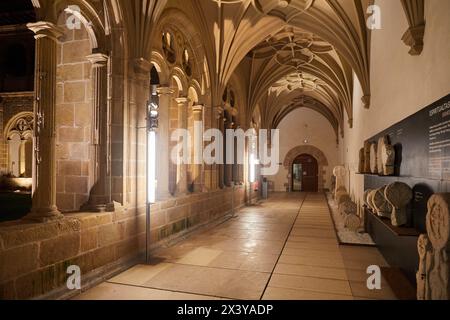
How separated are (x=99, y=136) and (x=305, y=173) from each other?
14724mm

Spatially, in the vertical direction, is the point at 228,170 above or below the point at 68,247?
above

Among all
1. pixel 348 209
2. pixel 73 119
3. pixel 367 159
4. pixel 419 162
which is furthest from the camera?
pixel 348 209

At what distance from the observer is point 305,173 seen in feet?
55.4

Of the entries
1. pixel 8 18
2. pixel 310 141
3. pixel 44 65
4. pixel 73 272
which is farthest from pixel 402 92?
pixel 310 141

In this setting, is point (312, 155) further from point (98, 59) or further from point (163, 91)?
point (98, 59)

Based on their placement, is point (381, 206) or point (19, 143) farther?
point (19, 143)

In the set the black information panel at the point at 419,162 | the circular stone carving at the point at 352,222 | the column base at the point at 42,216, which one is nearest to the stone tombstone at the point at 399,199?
the black information panel at the point at 419,162

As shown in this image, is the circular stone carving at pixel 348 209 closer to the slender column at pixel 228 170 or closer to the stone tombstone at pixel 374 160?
the stone tombstone at pixel 374 160

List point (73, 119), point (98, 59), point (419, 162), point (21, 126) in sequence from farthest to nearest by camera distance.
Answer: point (21, 126), point (73, 119), point (98, 59), point (419, 162)

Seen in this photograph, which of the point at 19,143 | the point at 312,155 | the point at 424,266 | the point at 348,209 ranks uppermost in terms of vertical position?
the point at 19,143

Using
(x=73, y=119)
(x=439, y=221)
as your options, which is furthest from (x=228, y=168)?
(x=439, y=221)

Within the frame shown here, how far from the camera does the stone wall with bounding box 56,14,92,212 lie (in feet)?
11.7

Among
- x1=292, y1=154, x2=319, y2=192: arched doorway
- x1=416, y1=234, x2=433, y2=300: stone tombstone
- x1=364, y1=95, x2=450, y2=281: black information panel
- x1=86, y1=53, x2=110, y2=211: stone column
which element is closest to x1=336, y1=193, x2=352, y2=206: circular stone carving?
x1=364, y1=95, x2=450, y2=281: black information panel

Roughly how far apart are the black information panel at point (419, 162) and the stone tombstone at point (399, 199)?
67mm
